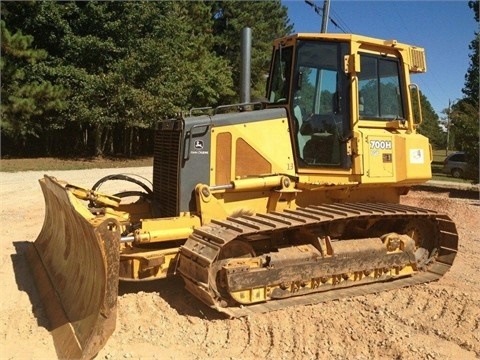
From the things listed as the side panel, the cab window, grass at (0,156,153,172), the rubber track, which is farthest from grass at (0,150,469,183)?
the cab window

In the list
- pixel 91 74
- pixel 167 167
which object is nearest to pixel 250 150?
pixel 167 167

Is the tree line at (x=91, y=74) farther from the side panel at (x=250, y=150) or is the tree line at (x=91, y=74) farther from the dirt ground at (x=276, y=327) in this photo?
the dirt ground at (x=276, y=327)

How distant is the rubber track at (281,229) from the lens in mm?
4707

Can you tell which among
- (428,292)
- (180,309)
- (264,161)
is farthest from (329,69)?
(180,309)

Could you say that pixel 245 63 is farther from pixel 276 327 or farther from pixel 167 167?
pixel 276 327

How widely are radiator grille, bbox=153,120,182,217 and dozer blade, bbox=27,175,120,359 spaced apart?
1037 millimetres

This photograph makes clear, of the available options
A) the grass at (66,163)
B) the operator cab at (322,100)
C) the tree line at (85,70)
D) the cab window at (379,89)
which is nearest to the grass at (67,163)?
the grass at (66,163)

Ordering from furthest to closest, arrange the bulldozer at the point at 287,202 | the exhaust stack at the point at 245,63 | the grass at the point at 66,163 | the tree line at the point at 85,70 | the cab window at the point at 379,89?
the tree line at the point at 85,70, the grass at the point at 66,163, the exhaust stack at the point at 245,63, the cab window at the point at 379,89, the bulldozer at the point at 287,202

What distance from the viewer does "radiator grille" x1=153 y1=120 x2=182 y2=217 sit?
5472mm

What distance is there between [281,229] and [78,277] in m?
2.07

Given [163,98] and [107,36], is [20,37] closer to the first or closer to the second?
[107,36]

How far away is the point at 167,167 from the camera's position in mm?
5742

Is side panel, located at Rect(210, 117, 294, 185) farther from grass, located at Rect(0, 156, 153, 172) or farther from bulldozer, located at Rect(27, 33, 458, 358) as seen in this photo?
grass, located at Rect(0, 156, 153, 172)

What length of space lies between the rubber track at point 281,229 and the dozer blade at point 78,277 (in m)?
0.91
